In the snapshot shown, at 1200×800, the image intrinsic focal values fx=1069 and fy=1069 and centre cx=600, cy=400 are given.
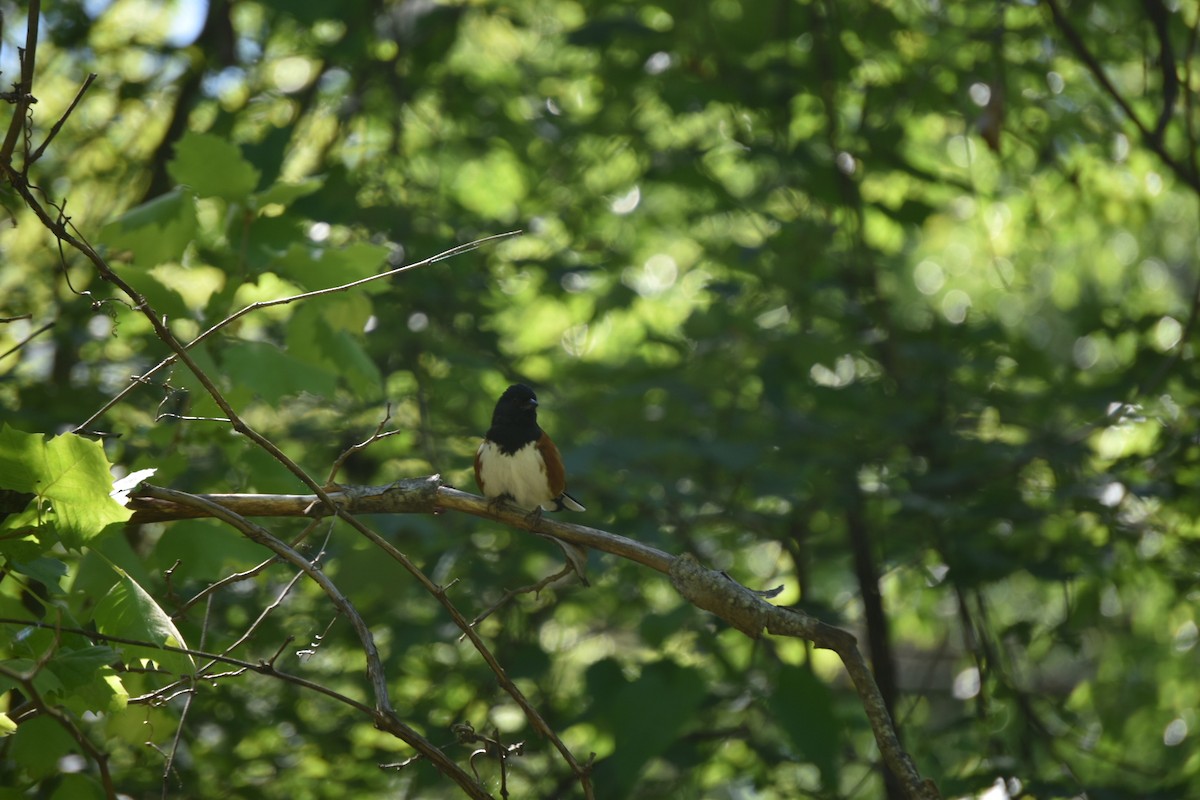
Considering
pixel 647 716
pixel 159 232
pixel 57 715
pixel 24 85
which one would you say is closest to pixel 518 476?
pixel 647 716

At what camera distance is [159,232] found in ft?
9.65

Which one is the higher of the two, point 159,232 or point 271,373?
point 159,232

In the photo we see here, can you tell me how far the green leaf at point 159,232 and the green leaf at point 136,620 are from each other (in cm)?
119

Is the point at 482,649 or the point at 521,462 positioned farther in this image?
the point at 521,462

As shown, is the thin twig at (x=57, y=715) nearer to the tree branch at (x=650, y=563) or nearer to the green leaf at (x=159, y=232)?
the tree branch at (x=650, y=563)

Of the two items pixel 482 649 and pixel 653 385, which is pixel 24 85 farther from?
pixel 653 385

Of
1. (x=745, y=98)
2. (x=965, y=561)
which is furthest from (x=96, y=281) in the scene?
(x=965, y=561)

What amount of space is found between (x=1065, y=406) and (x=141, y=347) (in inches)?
162

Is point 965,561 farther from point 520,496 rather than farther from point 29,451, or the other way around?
point 29,451

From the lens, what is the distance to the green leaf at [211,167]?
2941 mm

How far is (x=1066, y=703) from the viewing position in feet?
16.4

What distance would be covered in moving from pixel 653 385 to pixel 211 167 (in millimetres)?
2098

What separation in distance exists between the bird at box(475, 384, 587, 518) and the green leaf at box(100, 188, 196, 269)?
4.23 ft

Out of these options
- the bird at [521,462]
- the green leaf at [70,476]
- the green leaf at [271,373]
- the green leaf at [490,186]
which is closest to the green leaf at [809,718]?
the bird at [521,462]
